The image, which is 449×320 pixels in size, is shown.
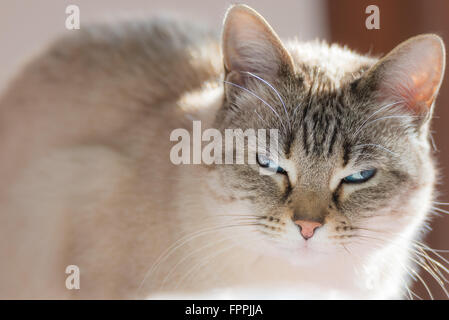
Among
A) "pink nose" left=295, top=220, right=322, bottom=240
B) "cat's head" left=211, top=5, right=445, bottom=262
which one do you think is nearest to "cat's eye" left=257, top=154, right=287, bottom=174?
"cat's head" left=211, top=5, right=445, bottom=262

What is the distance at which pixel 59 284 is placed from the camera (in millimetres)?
1500

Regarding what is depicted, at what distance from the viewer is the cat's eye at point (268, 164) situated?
1.28 m

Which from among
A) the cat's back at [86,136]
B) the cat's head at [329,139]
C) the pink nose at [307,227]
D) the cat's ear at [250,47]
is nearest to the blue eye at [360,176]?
the cat's head at [329,139]

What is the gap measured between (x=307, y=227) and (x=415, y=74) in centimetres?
41

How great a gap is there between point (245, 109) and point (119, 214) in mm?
417

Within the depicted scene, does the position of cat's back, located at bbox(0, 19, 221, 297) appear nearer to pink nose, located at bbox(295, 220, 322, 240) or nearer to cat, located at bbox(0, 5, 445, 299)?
cat, located at bbox(0, 5, 445, 299)

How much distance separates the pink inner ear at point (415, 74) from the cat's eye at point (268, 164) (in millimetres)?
294

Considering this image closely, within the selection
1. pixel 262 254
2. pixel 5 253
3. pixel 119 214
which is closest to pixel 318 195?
pixel 262 254

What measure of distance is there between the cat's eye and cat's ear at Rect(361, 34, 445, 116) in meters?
0.27

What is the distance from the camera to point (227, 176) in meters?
1.32

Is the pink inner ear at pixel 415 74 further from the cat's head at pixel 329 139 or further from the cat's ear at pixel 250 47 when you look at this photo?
the cat's ear at pixel 250 47

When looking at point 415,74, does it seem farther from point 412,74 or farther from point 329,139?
point 329,139

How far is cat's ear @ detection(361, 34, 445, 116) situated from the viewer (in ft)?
3.99

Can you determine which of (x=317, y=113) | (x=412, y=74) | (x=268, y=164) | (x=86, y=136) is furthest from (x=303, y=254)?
(x=86, y=136)
